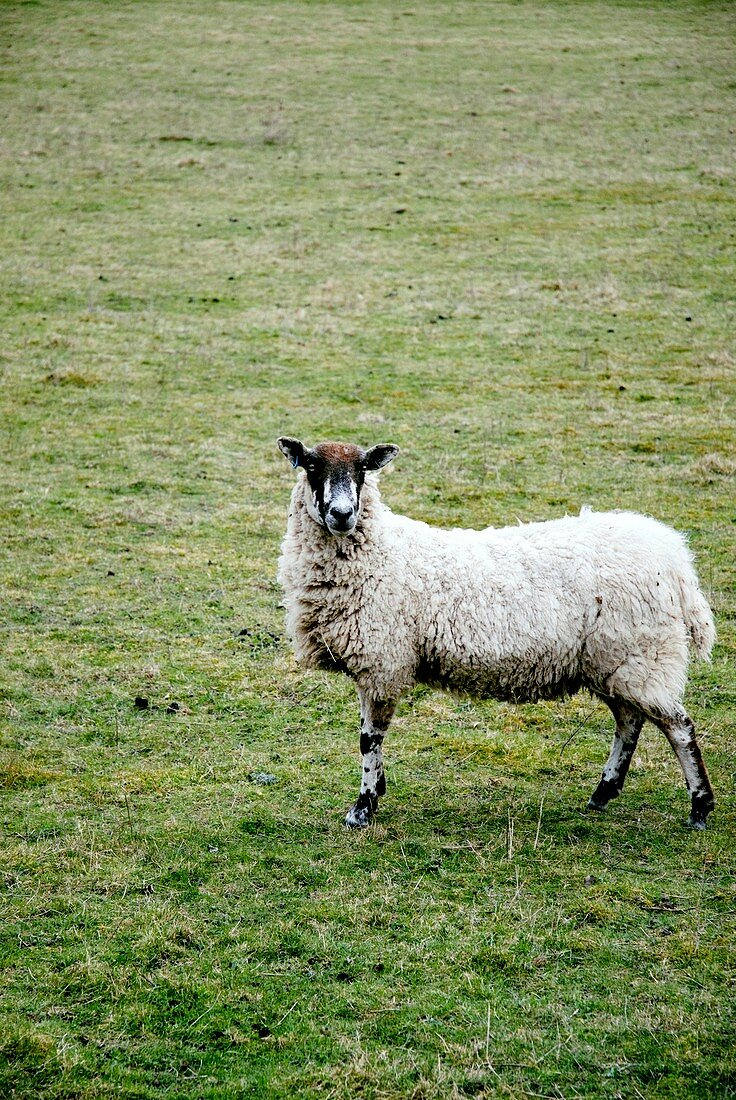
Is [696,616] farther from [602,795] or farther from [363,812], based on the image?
[363,812]

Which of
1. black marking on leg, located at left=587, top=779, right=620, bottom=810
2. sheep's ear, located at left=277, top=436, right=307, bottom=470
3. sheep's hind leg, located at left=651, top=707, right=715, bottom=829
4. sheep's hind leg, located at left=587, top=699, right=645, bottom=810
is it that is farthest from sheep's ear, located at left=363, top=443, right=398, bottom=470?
black marking on leg, located at left=587, top=779, right=620, bottom=810

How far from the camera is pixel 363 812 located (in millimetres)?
7867

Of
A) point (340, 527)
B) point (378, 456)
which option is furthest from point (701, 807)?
point (378, 456)

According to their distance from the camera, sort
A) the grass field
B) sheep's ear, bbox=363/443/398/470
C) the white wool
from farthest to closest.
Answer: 1. sheep's ear, bbox=363/443/398/470
2. the white wool
3. the grass field

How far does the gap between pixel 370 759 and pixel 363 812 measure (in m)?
0.41

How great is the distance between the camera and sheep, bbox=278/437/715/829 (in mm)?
7926

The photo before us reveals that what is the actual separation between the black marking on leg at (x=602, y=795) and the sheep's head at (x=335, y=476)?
292 centimetres

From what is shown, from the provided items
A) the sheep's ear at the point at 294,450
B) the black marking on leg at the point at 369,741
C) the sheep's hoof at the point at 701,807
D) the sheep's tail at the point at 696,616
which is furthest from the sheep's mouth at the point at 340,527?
the sheep's hoof at the point at 701,807

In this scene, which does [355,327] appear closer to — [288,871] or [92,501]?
[92,501]

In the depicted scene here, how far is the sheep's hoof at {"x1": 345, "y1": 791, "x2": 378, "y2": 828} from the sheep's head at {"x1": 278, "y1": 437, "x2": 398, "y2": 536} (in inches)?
82.8

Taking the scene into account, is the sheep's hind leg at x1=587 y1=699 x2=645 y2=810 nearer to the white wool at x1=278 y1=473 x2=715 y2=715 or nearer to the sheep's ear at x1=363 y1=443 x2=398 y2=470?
the white wool at x1=278 y1=473 x2=715 y2=715

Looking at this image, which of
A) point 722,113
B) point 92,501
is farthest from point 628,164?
point 92,501

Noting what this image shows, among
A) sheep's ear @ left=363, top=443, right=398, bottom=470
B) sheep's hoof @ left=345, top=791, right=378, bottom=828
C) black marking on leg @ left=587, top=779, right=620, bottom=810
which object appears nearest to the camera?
sheep's hoof @ left=345, top=791, right=378, bottom=828

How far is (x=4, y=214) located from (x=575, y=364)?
17111 millimetres
